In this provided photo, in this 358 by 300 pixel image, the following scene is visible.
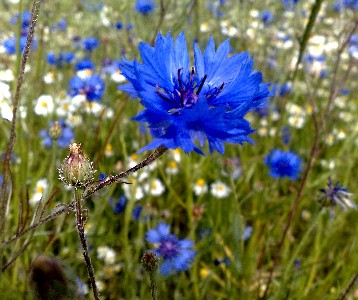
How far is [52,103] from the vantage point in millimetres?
1526

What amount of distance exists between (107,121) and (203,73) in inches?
52.2

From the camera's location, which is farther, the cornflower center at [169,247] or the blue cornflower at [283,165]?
the blue cornflower at [283,165]

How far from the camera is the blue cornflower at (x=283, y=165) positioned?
1392mm

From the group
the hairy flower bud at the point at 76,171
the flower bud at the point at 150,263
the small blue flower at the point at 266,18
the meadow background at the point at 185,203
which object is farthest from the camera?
the small blue flower at the point at 266,18

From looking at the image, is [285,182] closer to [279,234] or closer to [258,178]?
[258,178]

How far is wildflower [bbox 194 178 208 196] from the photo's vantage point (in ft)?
4.67

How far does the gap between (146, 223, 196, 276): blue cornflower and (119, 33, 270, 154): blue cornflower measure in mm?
601

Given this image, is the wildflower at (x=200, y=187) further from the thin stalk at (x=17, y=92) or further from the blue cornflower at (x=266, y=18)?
the blue cornflower at (x=266, y=18)

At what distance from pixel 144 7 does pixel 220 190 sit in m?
1.09

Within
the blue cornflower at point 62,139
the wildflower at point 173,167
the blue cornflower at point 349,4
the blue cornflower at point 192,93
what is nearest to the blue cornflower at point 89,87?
the blue cornflower at point 62,139

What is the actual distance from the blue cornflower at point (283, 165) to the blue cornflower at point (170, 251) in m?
0.42

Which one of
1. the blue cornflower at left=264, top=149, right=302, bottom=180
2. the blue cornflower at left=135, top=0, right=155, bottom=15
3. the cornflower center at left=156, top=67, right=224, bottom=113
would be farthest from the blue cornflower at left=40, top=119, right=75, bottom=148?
the cornflower center at left=156, top=67, right=224, bottom=113

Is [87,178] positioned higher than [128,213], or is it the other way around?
[128,213]

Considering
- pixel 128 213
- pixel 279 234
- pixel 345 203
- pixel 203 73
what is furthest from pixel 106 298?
pixel 203 73
